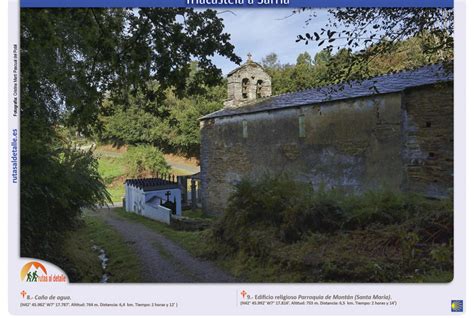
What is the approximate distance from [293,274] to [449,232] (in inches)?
58.6

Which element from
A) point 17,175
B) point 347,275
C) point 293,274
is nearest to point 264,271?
point 293,274

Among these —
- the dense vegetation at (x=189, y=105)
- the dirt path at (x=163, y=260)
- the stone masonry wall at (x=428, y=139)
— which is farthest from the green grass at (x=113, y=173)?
the stone masonry wall at (x=428, y=139)

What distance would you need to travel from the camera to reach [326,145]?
256 inches

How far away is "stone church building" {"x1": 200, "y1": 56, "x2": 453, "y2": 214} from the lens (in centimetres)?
439

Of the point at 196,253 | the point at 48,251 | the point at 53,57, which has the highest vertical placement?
the point at 53,57

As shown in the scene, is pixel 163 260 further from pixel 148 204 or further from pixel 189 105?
pixel 189 105

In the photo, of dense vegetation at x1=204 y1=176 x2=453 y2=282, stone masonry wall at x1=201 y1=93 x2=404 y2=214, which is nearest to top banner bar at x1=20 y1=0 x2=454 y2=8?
dense vegetation at x1=204 y1=176 x2=453 y2=282

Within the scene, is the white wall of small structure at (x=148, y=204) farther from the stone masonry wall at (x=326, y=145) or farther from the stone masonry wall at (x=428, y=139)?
the stone masonry wall at (x=428, y=139)

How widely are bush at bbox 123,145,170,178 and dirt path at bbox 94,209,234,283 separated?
3.22ft

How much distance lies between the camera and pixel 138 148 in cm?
648

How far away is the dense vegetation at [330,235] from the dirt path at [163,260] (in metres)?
0.29

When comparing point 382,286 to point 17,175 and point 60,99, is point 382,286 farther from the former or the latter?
point 60,99

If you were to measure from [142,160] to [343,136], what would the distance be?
3.65 meters

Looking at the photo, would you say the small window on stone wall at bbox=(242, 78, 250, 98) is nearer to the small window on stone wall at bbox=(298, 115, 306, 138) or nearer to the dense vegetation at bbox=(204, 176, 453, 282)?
the small window on stone wall at bbox=(298, 115, 306, 138)
